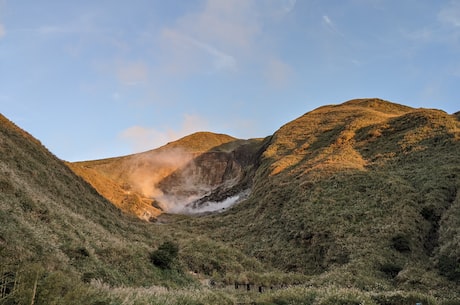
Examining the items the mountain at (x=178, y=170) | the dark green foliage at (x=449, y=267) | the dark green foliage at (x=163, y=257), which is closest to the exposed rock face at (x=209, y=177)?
the mountain at (x=178, y=170)

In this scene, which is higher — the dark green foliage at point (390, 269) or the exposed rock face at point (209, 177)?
the exposed rock face at point (209, 177)

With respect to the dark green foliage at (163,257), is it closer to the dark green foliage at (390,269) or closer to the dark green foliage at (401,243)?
the dark green foliage at (390,269)

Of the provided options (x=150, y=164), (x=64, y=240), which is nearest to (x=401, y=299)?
(x=64, y=240)

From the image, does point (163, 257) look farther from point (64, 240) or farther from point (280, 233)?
point (280, 233)

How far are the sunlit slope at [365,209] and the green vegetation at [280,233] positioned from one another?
0.14 m

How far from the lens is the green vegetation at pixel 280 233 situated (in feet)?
37.2

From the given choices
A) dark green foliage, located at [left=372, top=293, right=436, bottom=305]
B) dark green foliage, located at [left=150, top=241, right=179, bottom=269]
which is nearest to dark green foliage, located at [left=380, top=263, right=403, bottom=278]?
dark green foliage, located at [left=372, top=293, right=436, bottom=305]

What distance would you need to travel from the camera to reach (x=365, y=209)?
31484 mm

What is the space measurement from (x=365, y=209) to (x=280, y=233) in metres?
8.25

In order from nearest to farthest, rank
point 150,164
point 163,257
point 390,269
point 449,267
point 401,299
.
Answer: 1. point 401,299
2. point 163,257
3. point 449,267
4. point 390,269
5. point 150,164

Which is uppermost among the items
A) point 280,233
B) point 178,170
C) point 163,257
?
point 178,170

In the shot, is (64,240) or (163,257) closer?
(64,240)

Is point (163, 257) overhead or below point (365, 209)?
below

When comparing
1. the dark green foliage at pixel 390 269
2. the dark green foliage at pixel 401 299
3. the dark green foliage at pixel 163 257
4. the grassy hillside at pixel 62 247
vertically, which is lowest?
the dark green foliage at pixel 390 269
